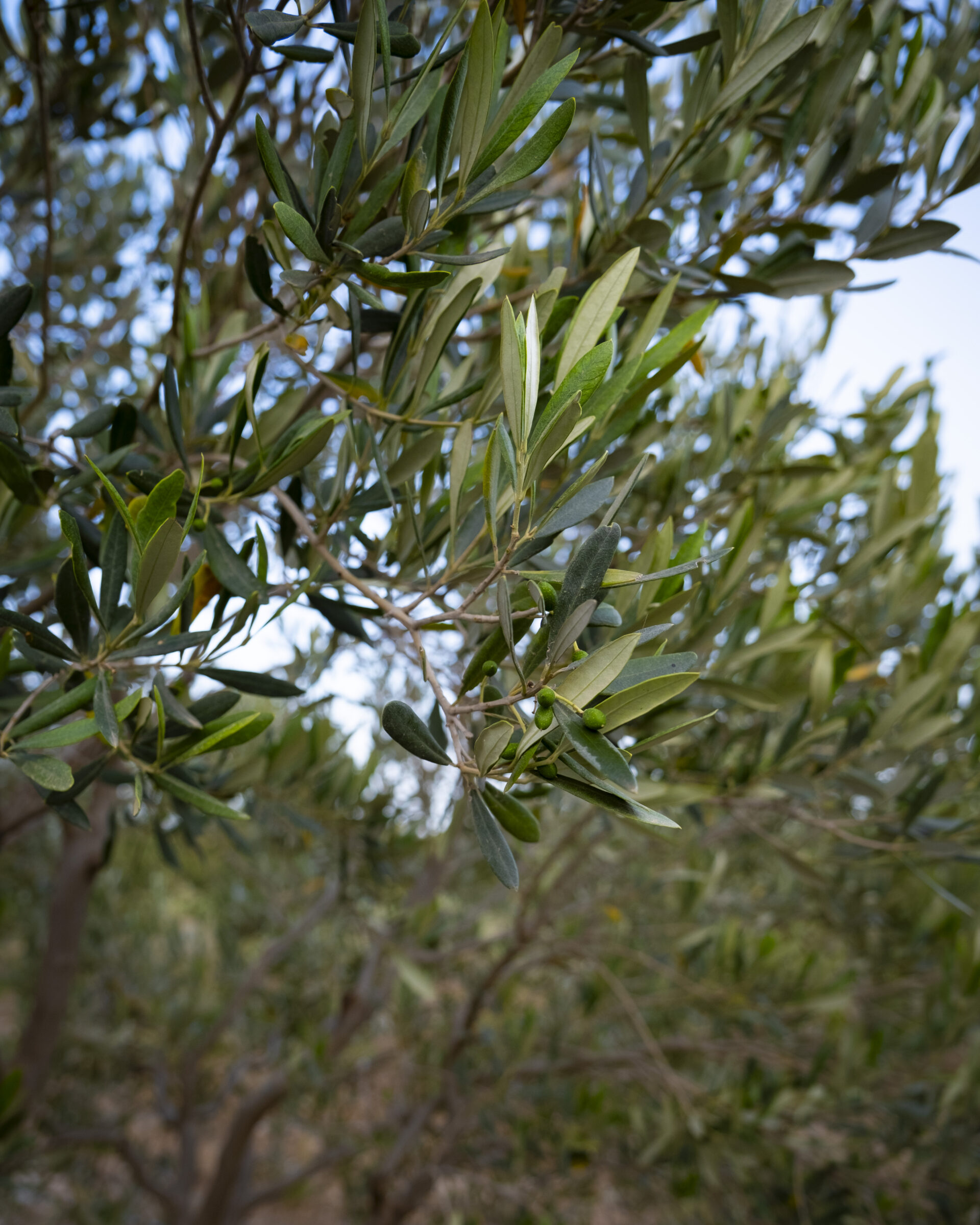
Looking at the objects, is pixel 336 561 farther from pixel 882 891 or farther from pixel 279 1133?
pixel 279 1133

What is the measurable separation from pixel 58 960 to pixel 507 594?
257 centimetres

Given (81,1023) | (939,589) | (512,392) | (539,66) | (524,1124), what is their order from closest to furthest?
(512,392)
(539,66)
(939,589)
(524,1124)
(81,1023)

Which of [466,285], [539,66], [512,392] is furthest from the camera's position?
[466,285]

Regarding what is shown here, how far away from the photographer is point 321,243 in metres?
0.83

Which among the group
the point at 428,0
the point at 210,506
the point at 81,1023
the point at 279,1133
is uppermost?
the point at 428,0

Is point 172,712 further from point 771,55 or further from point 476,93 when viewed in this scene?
point 771,55

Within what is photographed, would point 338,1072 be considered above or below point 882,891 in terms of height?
below

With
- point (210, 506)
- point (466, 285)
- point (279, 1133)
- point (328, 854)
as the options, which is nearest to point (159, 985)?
point (279, 1133)

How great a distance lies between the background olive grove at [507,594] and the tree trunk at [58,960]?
0.02 meters

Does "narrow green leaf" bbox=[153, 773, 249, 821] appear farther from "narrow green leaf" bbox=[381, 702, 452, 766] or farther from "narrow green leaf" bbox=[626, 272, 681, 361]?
"narrow green leaf" bbox=[626, 272, 681, 361]

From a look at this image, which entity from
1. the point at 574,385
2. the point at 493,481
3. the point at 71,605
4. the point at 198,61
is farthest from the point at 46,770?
the point at 198,61

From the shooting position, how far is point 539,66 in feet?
2.60

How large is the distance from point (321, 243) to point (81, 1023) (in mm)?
4241

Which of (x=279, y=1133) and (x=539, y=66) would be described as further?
(x=279, y=1133)
